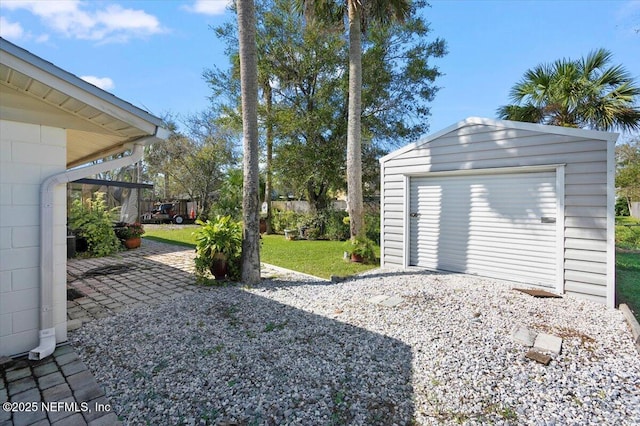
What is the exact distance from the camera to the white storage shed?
14.4 feet

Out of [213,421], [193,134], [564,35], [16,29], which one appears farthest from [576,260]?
[193,134]

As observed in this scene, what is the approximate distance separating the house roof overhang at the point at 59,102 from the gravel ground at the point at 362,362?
231 centimetres

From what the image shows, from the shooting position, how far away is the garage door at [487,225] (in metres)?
4.96

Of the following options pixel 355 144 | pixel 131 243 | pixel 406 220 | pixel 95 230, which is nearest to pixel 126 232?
pixel 131 243

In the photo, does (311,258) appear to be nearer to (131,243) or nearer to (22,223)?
(131,243)

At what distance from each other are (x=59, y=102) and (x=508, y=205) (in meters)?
6.45

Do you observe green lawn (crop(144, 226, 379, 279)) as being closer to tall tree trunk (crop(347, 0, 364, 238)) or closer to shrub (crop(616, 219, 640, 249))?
tall tree trunk (crop(347, 0, 364, 238))

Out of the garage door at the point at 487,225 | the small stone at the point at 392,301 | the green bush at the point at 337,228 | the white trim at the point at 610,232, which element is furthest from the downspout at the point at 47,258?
the green bush at the point at 337,228

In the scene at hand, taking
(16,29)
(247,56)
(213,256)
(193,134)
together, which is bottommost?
(213,256)

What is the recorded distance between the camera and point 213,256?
5367 mm

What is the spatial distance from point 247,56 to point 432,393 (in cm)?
543

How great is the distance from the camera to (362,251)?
725 centimetres

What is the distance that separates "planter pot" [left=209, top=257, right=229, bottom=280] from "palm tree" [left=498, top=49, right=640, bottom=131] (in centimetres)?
834

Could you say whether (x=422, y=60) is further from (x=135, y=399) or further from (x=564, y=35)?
(x=135, y=399)
